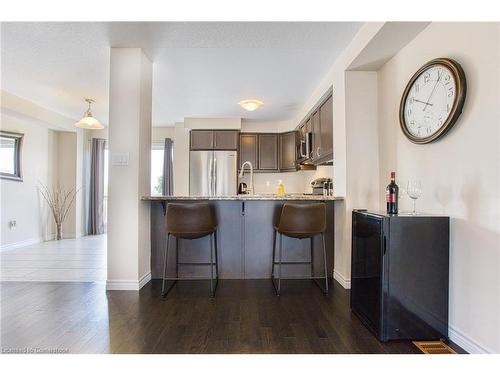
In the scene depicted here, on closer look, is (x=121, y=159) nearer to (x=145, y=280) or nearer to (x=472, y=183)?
(x=145, y=280)

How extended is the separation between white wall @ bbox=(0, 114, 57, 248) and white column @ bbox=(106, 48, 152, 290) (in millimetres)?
3309

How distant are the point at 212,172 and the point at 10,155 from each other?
3421 mm

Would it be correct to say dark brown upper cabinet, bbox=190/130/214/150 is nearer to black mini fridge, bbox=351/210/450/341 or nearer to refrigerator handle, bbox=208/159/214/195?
refrigerator handle, bbox=208/159/214/195

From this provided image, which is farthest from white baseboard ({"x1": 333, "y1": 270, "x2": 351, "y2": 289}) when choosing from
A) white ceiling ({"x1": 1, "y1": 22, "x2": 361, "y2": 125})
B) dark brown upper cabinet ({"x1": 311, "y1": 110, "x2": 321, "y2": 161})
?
white ceiling ({"x1": 1, "y1": 22, "x2": 361, "y2": 125})

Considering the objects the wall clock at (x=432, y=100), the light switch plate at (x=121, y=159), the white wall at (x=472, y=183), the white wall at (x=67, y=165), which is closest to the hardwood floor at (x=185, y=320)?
the white wall at (x=472, y=183)

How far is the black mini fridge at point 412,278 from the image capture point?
190 centimetres

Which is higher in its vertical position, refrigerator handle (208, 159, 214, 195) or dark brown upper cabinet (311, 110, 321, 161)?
dark brown upper cabinet (311, 110, 321, 161)

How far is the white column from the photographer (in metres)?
2.92

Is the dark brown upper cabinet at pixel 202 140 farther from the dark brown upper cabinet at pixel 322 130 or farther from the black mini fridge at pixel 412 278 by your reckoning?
the black mini fridge at pixel 412 278
